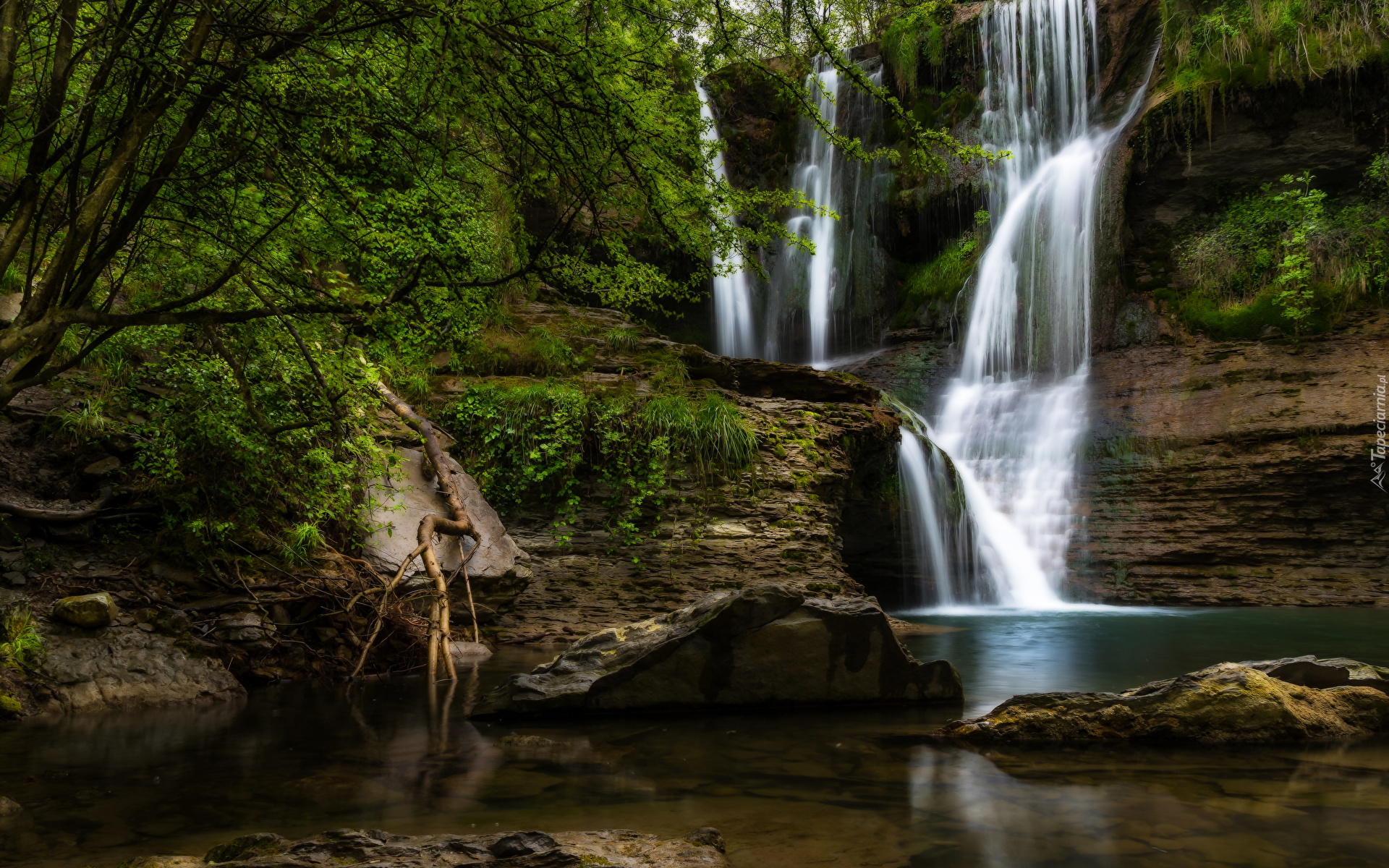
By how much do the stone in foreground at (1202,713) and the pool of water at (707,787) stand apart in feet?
0.37

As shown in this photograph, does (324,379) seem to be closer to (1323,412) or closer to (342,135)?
(342,135)

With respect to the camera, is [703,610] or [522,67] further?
[703,610]

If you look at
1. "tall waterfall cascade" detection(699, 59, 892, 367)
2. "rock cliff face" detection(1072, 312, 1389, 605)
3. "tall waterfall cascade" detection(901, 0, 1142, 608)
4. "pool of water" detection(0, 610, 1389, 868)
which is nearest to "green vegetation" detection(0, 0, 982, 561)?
"pool of water" detection(0, 610, 1389, 868)

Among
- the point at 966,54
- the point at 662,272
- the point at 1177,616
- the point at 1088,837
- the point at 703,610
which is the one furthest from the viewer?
the point at 966,54

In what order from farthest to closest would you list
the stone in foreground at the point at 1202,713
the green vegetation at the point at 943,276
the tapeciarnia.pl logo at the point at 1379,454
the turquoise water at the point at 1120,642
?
the green vegetation at the point at 943,276 → the tapeciarnia.pl logo at the point at 1379,454 → the turquoise water at the point at 1120,642 → the stone in foreground at the point at 1202,713

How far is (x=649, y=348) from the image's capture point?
11.2 m

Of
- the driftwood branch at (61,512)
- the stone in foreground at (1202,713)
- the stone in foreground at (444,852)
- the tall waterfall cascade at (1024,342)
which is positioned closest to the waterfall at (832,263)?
the tall waterfall cascade at (1024,342)

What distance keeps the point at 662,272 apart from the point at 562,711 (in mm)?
3277

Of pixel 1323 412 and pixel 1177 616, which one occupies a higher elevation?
pixel 1323 412

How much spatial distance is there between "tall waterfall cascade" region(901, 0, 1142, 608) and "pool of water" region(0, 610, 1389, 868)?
321 inches

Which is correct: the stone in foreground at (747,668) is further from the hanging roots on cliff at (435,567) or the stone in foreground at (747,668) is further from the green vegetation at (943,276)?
the green vegetation at (943,276)

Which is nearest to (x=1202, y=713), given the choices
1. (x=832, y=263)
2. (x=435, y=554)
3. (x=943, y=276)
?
(x=435, y=554)

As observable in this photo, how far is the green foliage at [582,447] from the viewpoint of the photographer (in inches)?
362

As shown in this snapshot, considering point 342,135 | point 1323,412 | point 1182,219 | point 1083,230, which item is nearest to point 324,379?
point 342,135
